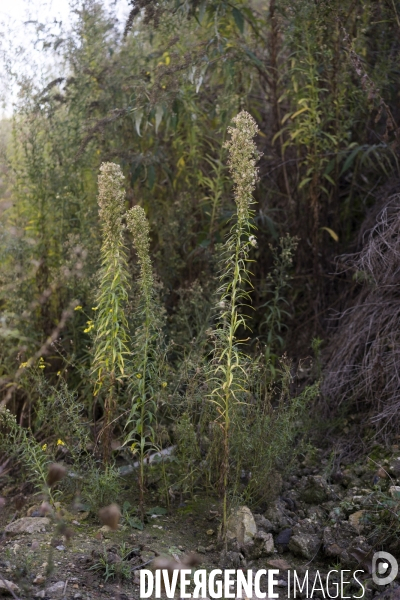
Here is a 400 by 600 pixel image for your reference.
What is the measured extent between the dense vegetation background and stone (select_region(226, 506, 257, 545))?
83 cm

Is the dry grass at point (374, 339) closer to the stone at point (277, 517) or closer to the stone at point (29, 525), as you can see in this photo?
the stone at point (277, 517)

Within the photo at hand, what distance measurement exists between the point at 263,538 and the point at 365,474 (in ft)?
2.56

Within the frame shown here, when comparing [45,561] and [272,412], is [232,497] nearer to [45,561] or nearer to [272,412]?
[272,412]

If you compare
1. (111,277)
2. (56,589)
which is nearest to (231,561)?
(56,589)

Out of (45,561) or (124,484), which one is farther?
(124,484)

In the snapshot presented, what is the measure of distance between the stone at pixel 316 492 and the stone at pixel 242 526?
39 centimetres

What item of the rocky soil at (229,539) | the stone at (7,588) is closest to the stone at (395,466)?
the rocky soil at (229,539)

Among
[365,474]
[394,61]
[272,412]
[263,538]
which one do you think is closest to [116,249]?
[272,412]

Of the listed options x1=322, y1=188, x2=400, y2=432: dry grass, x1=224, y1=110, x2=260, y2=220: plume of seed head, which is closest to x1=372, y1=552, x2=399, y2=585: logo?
x1=322, y1=188, x2=400, y2=432: dry grass

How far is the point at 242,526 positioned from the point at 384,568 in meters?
0.62

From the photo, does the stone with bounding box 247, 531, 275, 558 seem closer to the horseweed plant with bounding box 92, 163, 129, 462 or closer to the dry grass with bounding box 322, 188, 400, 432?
the horseweed plant with bounding box 92, 163, 129, 462

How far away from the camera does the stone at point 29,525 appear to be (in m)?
3.25

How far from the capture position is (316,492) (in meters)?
3.53

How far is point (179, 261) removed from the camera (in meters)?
4.88
